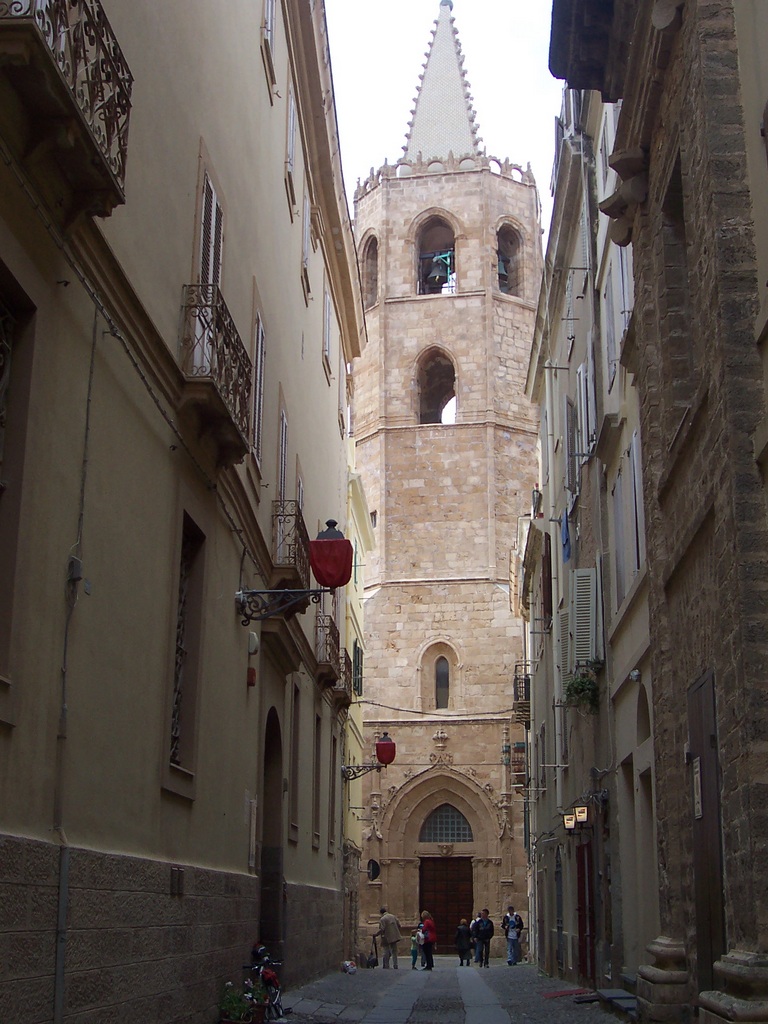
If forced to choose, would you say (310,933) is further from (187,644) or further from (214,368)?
(214,368)

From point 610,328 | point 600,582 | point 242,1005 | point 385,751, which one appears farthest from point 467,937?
point 242,1005

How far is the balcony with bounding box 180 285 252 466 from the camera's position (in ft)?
34.5

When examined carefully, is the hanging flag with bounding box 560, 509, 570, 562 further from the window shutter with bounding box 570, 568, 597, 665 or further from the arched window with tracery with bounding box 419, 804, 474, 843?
the arched window with tracery with bounding box 419, 804, 474, 843

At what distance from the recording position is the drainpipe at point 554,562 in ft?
75.4

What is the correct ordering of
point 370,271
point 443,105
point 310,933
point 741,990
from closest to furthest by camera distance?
point 741,990, point 310,933, point 370,271, point 443,105

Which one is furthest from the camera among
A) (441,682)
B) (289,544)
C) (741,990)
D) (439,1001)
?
(441,682)

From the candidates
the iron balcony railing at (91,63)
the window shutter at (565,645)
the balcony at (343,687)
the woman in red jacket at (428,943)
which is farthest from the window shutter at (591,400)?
the woman in red jacket at (428,943)

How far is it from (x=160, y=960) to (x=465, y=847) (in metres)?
32.7

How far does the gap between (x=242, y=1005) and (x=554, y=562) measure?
13846 millimetres

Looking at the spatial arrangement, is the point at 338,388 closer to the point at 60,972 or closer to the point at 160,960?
the point at 160,960

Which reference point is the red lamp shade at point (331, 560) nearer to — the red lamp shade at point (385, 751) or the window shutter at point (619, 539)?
the window shutter at point (619, 539)

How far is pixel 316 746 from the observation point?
879 inches

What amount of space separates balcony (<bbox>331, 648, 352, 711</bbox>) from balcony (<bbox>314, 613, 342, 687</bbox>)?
1493mm

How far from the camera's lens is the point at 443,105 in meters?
52.2
